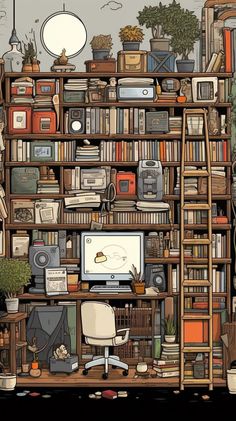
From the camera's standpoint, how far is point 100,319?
944 centimetres

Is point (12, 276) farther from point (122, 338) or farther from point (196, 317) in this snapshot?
point (196, 317)

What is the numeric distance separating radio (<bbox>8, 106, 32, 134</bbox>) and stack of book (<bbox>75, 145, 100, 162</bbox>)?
0.54 meters

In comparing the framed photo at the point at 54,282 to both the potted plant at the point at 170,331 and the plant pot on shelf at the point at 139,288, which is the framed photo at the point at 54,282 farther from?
the potted plant at the point at 170,331

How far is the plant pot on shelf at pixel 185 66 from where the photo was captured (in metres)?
9.91

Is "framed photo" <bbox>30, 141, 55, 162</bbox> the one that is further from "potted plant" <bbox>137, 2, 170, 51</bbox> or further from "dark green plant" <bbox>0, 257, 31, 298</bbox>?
"potted plant" <bbox>137, 2, 170, 51</bbox>

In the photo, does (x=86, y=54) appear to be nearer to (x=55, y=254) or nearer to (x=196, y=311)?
(x=55, y=254)

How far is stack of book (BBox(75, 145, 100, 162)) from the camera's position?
32.6ft

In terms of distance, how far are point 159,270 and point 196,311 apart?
1.76 feet

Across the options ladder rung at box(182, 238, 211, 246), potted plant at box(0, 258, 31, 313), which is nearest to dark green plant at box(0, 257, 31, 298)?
potted plant at box(0, 258, 31, 313)

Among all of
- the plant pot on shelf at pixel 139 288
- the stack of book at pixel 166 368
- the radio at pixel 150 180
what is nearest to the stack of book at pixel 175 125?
the radio at pixel 150 180

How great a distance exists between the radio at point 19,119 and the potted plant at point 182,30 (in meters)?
1.55

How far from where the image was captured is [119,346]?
986cm
